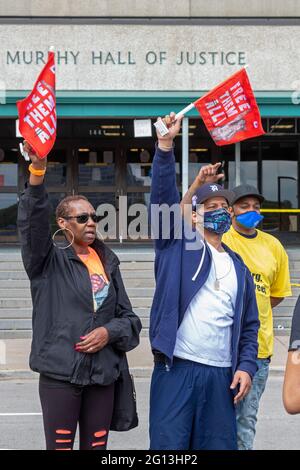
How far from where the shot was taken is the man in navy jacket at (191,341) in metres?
3.43

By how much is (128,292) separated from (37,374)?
153 inches

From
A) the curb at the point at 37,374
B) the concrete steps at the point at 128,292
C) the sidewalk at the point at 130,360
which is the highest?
the concrete steps at the point at 128,292

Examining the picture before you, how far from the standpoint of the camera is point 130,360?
9.73 m

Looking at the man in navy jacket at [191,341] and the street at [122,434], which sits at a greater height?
the man in navy jacket at [191,341]

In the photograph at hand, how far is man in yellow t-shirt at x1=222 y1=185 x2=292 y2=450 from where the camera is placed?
177 inches

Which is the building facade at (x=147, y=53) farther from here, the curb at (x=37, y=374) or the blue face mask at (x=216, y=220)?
the blue face mask at (x=216, y=220)

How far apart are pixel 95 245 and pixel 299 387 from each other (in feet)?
6.86

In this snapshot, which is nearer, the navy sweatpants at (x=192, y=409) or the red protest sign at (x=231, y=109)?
the navy sweatpants at (x=192, y=409)

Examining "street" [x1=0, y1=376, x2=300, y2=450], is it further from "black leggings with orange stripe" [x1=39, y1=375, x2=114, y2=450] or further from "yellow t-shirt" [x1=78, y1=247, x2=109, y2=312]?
"yellow t-shirt" [x1=78, y1=247, x2=109, y2=312]
